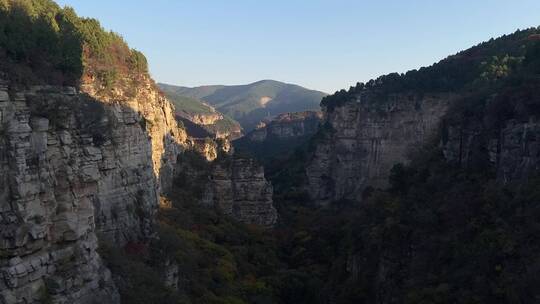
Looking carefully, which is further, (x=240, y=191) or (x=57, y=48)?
(x=240, y=191)

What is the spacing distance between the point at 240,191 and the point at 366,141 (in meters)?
18.2

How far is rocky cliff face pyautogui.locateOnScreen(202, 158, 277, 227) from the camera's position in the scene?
39.8m

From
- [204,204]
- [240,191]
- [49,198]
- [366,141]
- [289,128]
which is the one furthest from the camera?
[289,128]

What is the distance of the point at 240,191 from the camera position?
40.6m

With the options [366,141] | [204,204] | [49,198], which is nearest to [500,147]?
[49,198]

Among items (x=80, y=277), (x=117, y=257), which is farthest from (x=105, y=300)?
(x=117, y=257)

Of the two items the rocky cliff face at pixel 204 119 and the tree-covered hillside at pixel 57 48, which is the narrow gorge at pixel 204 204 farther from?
the rocky cliff face at pixel 204 119

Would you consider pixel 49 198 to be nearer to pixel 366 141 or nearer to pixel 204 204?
pixel 204 204

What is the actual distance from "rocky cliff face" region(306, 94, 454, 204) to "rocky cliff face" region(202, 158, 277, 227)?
15.7 meters

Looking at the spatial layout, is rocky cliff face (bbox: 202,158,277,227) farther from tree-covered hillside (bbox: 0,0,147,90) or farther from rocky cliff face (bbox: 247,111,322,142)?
rocky cliff face (bbox: 247,111,322,142)

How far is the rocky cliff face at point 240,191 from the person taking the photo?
39.8 metres

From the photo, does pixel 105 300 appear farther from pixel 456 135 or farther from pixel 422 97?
pixel 422 97

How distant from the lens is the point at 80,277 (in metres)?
14.2

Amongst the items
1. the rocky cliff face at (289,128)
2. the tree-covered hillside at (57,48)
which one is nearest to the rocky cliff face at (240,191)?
the tree-covered hillside at (57,48)
